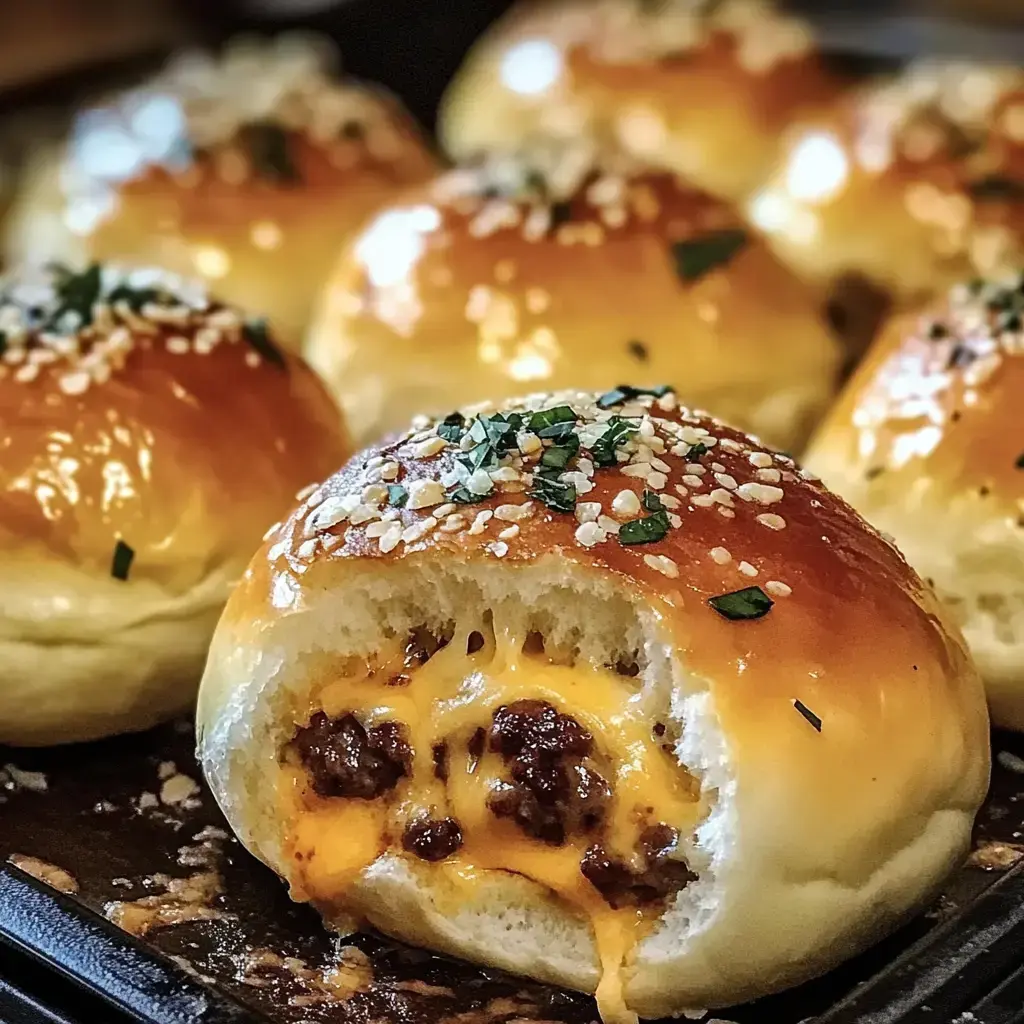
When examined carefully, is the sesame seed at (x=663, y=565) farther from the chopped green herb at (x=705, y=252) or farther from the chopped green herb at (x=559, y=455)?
the chopped green herb at (x=705, y=252)

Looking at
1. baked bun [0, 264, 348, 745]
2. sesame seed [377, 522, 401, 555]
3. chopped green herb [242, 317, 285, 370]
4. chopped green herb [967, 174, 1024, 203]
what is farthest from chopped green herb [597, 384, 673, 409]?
chopped green herb [967, 174, 1024, 203]

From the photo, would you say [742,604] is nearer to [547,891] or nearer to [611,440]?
[611,440]

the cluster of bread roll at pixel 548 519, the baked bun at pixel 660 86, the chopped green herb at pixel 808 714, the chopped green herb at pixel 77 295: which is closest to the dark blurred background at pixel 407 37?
the baked bun at pixel 660 86

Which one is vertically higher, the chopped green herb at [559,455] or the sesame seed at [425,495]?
the chopped green herb at [559,455]

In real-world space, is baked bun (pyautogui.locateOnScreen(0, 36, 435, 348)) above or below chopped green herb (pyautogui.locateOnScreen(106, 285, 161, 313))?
below

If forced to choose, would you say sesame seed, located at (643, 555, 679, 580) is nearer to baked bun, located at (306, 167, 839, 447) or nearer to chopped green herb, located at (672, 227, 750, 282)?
baked bun, located at (306, 167, 839, 447)

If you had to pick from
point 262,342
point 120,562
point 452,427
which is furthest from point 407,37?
point 452,427
